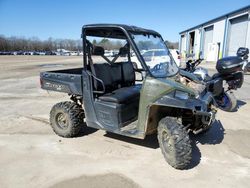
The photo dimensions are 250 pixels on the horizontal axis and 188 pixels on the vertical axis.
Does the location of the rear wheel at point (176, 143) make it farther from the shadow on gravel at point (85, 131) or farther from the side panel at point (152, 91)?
the shadow on gravel at point (85, 131)

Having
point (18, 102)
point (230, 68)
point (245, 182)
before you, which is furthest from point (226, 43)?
point (245, 182)

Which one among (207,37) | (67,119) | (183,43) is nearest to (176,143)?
(67,119)

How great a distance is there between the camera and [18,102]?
7332mm

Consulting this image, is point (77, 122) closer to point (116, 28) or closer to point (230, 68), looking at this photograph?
point (116, 28)

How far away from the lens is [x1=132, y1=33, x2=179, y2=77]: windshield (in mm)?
3717

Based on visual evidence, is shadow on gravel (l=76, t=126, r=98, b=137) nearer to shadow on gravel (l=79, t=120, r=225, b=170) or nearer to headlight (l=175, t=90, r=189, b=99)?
shadow on gravel (l=79, t=120, r=225, b=170)

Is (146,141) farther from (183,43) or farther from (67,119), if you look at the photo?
(183,43)

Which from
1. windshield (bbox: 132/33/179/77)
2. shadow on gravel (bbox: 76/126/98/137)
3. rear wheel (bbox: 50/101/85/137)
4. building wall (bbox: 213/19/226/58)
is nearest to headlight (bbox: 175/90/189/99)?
windshield (bbox: 132/33/179/77)

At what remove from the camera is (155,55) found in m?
4.02

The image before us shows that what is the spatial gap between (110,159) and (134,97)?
108cm

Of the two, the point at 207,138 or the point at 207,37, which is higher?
the point at 207,37

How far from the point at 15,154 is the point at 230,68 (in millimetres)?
4964

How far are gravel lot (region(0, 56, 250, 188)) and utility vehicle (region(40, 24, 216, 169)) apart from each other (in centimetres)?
31

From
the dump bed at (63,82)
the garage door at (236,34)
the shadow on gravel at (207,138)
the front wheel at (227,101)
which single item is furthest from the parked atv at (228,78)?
the garage door at (236,34)
